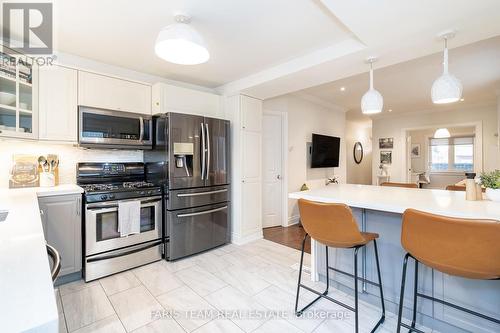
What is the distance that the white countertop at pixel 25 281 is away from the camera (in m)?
0.45

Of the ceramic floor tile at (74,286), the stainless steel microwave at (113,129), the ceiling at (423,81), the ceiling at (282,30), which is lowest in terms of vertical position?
the ceramic floor tile at (74,286)

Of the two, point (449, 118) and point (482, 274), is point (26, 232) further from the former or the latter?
point (449, 118)

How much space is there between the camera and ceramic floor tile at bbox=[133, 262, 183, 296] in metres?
2.28

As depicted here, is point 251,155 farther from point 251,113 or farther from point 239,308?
point 239,308

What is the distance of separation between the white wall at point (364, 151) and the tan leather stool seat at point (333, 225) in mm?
6204

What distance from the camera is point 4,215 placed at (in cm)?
151

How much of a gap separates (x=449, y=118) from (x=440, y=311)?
575 centimetres

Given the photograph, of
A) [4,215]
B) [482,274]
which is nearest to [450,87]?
[482,274]

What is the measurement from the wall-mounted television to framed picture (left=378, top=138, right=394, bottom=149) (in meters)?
1.97

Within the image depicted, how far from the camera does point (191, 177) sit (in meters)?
3.01

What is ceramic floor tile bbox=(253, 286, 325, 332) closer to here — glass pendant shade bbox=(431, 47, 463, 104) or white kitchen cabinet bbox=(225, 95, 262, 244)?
white kitchen cabinet bbox=(225, 95, 262, 244)

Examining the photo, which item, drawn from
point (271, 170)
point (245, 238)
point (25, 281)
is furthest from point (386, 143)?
point (25, 281)

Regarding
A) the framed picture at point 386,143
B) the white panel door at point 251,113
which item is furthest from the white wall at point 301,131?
the framed picture at point 386,143

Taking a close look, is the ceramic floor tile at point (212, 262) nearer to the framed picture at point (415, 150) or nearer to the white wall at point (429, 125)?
the white wall at point (429, 125)
